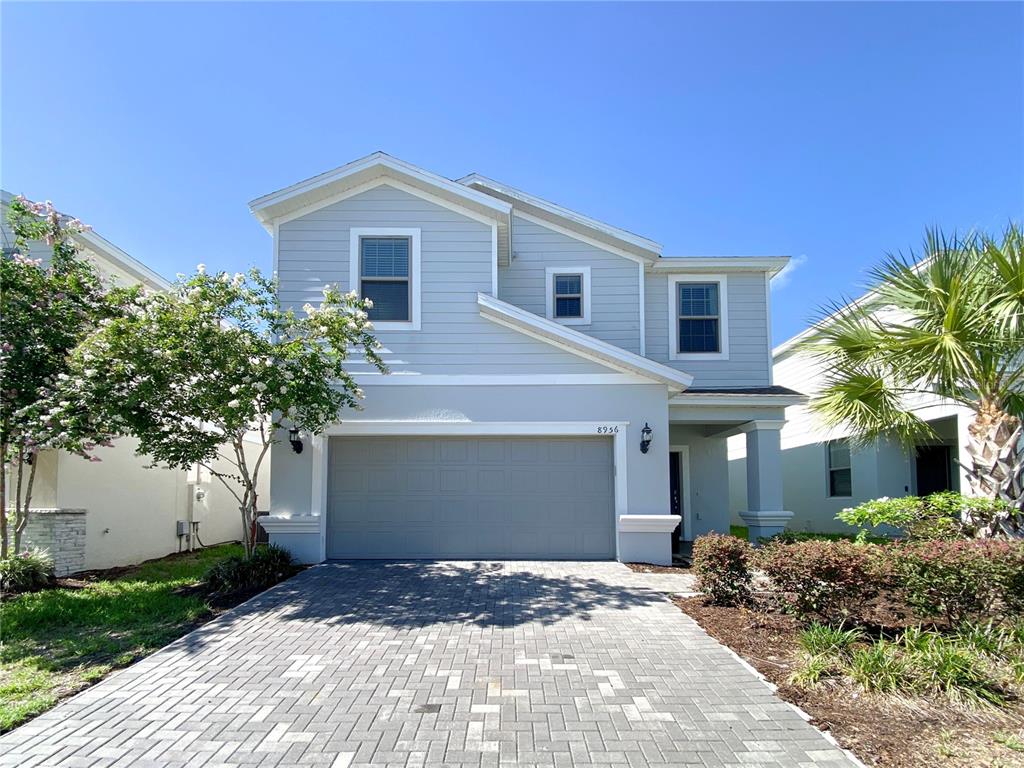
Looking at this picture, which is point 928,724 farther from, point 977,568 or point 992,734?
point 977,568

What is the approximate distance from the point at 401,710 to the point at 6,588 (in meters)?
7.32

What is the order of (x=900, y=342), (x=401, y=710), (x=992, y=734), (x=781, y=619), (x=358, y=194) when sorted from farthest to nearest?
(x=358, y=194) < (x=900, y=342) < (x=781, y=619) < (x=401, y=710) < (x=992, y=734)

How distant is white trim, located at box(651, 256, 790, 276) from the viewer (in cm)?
1310

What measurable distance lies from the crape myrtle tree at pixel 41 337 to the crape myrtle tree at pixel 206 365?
0.39m

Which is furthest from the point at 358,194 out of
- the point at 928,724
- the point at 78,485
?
the point at 928,724

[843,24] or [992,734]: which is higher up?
[843,24]

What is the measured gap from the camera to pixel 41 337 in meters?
8.44

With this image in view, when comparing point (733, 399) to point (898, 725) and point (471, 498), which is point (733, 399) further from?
point (898, 725)

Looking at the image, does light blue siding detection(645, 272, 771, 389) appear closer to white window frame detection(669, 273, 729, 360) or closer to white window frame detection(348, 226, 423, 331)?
white window frame detection(669, 273, 729, 360)

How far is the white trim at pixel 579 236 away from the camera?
13031mm

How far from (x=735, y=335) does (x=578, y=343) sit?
15.1 ft

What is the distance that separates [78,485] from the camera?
10.1m

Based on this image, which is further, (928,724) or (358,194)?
(358,194)

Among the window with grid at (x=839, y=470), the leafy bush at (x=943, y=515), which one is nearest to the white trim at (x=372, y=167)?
the leafy bush at (x=943, y=515)
